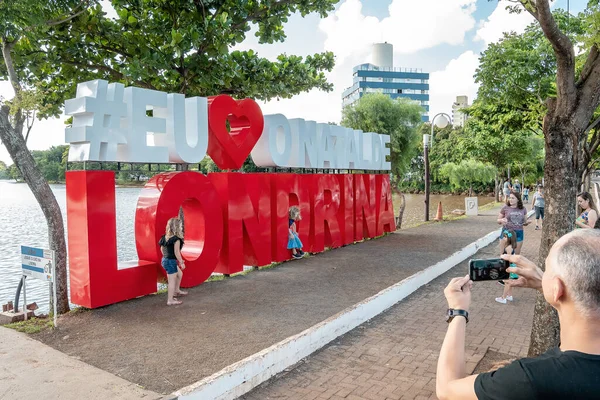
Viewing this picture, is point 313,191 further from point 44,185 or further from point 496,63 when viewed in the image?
point 44,185

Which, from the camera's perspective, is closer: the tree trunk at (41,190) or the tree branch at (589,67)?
the tree branch at (589,67)

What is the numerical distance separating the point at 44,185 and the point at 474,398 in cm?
726

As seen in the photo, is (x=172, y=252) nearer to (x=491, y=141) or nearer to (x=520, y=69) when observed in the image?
(x=520, y=69)

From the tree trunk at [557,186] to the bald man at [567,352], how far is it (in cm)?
319

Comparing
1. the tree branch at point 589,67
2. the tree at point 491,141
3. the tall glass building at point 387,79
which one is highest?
the tall glass building at point 387,79

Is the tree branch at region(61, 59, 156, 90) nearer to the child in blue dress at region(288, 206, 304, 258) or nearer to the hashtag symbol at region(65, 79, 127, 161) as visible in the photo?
the hashtag symbol at region(65, 79, 127, 161)

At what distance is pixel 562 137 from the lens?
187 inches

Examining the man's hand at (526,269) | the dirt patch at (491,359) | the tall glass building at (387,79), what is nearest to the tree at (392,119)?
the dirt patch at (491,359)

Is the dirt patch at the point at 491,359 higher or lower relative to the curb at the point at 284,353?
lower

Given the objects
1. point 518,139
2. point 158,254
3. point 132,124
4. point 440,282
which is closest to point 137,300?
point 158,254

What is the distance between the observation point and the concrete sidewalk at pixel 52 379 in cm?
434

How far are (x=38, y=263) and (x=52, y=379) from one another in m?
2.41

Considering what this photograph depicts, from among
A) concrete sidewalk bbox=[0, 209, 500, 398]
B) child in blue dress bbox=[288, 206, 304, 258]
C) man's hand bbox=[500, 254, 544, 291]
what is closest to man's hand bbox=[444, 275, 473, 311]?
man's hand bbox=[500, 254, 544, 291]

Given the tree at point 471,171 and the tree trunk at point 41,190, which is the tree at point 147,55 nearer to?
the tree trunk at point 41,190
